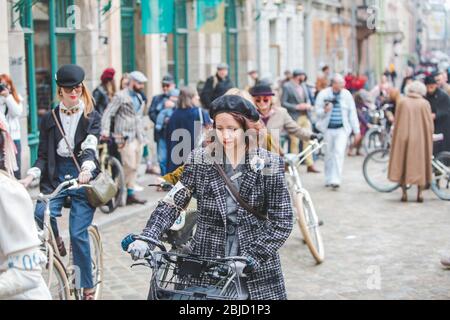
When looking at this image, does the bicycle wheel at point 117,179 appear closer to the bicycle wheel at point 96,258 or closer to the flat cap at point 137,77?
the flat cap at point 137,77

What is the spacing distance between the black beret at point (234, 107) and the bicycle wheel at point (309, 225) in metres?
4.73

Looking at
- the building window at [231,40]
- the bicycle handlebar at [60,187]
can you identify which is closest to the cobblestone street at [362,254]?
the bicycle handlebar at [60,187]

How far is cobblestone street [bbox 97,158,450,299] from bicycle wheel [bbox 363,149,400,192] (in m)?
0.54

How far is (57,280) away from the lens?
636cm

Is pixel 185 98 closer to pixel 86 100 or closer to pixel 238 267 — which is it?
pixel 86 100

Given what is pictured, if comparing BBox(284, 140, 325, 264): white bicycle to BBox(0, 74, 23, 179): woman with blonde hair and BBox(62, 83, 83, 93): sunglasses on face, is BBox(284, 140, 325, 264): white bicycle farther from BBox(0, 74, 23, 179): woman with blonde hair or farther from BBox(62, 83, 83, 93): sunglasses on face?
BBox(0, 74, 23, 179): woman with blonde hair

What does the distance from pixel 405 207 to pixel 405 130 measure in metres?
1.23

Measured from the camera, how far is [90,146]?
688cm

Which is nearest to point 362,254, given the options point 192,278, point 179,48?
point 192,278

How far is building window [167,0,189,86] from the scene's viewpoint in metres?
22.1

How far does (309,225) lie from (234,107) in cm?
513

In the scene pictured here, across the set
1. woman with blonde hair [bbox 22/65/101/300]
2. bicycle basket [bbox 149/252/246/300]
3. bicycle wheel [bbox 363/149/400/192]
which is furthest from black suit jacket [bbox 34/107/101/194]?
bicycle wheel [bbox 363/149/400/192]

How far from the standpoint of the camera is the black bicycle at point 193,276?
13.5 ft

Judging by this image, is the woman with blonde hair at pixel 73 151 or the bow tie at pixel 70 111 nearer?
the woman with blonde hair at pixel 73 151
